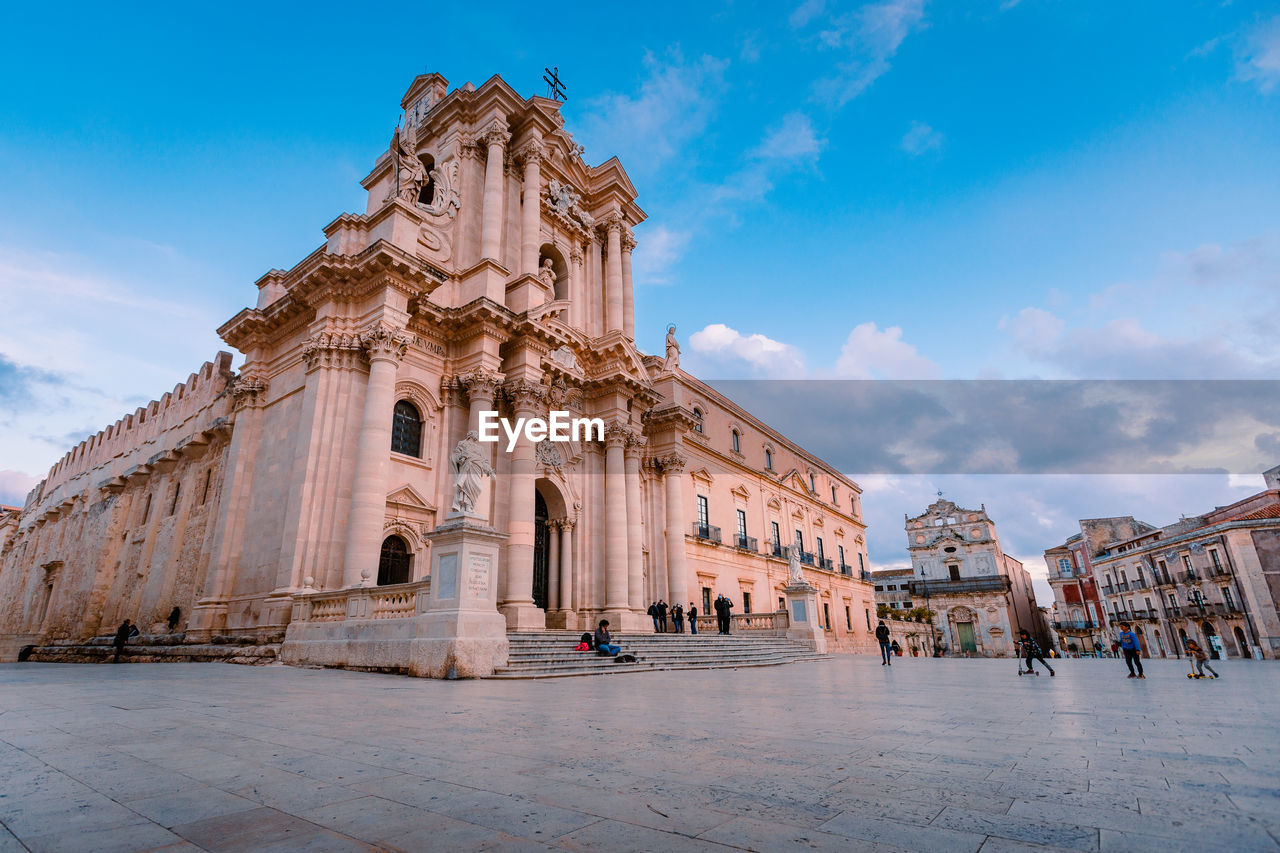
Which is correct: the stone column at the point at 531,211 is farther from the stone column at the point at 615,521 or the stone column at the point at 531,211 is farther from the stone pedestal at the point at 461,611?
the stone pedestal at the point at 461,611

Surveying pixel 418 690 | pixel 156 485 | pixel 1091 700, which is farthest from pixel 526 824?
pixel 156 485

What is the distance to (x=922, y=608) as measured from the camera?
179 ft

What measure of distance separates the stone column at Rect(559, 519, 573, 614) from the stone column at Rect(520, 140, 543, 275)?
8.56 metres

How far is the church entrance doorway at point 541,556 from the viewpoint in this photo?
20.2 meters

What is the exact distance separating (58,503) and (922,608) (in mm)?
60721

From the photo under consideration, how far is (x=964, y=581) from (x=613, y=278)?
45.4 meters

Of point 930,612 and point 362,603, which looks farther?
→ point 930,612

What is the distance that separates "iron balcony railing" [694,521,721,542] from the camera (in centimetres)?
2711

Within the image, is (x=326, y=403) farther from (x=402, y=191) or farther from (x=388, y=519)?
(x=402, y=191)

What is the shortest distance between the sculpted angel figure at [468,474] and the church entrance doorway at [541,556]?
8.44m

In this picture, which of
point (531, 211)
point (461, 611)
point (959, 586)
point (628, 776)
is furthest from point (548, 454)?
point (959, 586)

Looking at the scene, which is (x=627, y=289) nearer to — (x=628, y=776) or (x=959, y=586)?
(x=628, y=776)

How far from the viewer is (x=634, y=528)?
69.9 feet

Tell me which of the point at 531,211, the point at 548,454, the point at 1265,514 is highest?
the point at 531,211
